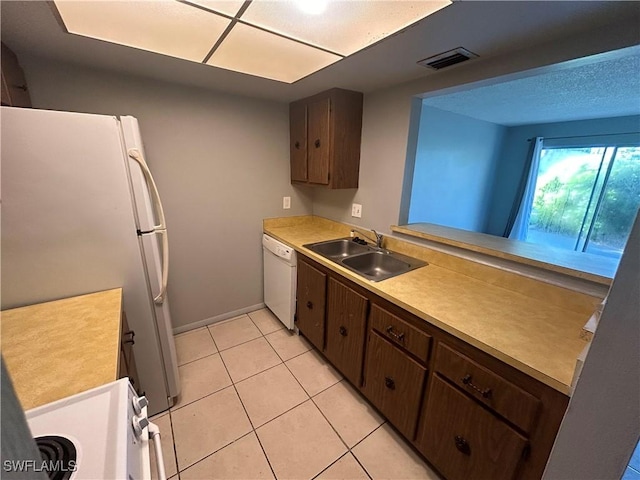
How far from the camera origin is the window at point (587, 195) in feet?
9.75

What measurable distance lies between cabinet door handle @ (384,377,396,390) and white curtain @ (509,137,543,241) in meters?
3.58

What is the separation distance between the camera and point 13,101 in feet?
4.26

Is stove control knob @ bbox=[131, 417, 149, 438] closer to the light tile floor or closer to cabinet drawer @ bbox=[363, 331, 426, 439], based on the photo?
the light tile floor

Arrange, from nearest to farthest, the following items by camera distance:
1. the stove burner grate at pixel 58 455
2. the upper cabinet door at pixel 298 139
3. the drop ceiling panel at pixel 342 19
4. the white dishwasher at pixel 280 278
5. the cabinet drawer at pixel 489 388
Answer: the stove burner grate at pixel 58 455
the cabinet drawer at pixel 489 388
the drop ceiling panel at pixel 342 19
the white dishwasher at pixel 280 278
the upper cabinet door at pixel 298 139

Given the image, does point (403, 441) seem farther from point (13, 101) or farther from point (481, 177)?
point (481, 177)

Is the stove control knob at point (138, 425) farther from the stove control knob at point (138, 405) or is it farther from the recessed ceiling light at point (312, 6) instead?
the recessed ceiling light at point (312, 6)

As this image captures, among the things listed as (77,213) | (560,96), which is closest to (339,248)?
(77,213)

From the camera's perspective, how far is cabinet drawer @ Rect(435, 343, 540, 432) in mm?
908

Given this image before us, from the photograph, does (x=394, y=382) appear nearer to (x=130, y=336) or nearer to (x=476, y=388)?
(x=476, y=388)

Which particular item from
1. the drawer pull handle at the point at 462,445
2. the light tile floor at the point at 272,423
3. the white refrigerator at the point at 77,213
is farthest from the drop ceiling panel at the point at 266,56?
the light tile floor at the point at 272,423

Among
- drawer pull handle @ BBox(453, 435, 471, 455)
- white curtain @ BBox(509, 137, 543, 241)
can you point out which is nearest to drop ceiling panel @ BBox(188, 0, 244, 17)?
drawer pull handle @ BBox(453, 435, 471, 455)

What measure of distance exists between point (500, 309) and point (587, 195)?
3.30 m

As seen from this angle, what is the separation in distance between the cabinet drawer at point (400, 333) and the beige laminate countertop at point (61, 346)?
116cm

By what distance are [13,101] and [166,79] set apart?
851 millimetres
